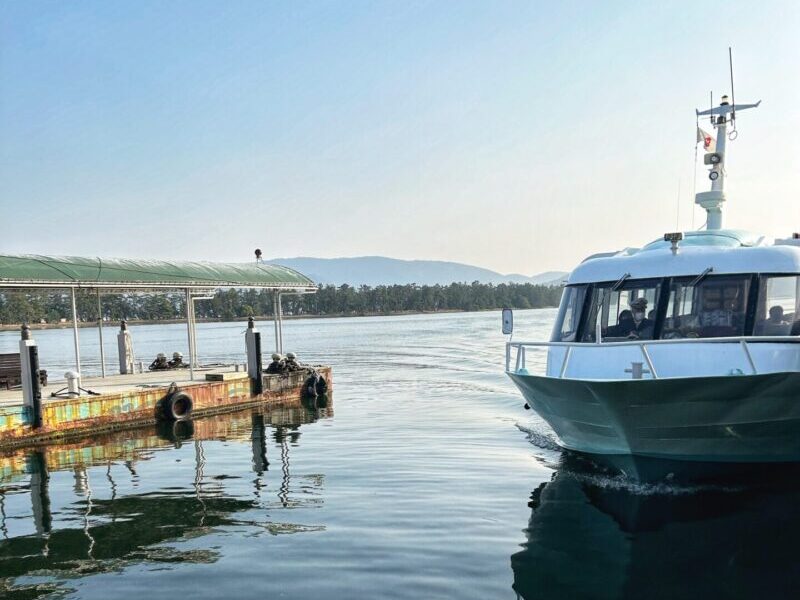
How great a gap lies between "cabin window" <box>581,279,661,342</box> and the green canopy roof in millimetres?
14179

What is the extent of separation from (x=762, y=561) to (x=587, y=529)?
198 centimetres

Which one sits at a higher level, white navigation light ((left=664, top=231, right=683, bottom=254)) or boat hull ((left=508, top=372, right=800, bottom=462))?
white navigation light ((left=664, top=231, right=683, bottom=254))

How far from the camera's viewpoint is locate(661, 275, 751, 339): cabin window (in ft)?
31.1

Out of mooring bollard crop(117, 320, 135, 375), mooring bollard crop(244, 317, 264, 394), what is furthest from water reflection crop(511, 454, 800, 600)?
mooring bollard crop(117, 320, 135, 375)

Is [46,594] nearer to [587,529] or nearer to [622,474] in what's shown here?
[587,529]

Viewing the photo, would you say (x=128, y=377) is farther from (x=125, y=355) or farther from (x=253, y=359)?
(x=253, y=359)

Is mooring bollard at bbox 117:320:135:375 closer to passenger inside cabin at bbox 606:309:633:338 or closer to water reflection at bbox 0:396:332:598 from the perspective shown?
water reflection at bbox 0:396:332:598

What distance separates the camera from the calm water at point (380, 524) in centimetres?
692

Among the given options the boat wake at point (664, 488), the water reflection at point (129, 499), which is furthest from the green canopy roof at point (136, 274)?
the boat wake at point (664, 488)

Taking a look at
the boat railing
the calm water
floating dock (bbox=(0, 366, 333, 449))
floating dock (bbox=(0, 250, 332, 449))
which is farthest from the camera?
floating dock (bbox=(0, 250, 332, 449))

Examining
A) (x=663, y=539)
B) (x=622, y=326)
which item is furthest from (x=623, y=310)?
(x=663, y=539)

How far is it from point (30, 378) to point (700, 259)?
562 inches

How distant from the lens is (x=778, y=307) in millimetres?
9422

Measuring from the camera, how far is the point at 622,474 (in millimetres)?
10227
